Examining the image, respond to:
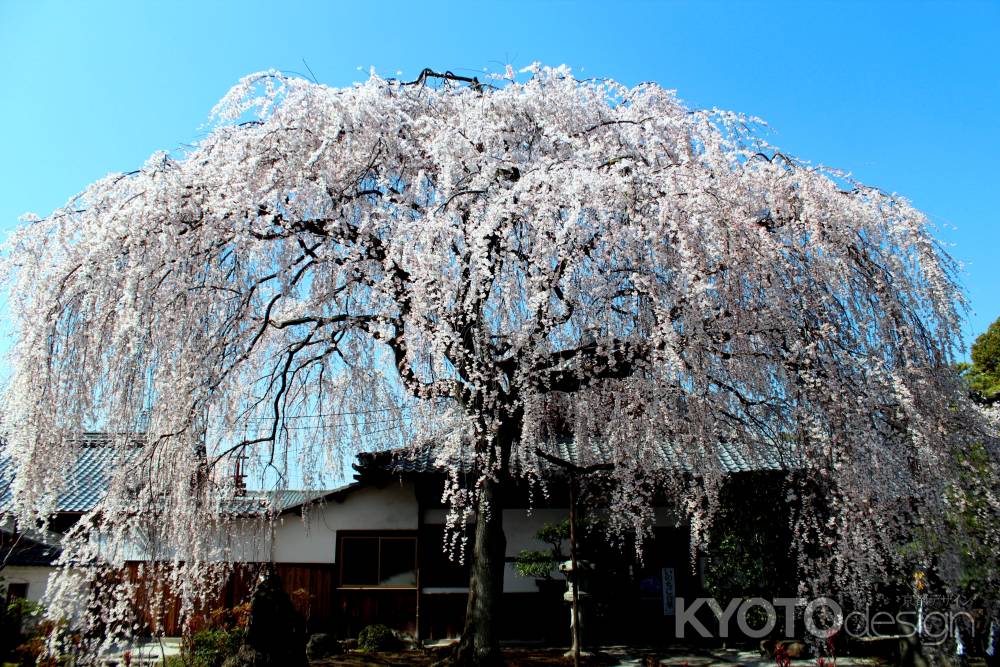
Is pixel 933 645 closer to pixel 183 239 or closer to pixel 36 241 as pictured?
pixel 183 239

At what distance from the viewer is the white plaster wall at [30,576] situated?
14016 millimetres

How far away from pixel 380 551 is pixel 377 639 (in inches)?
71.9

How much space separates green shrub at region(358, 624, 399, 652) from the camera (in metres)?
11.7

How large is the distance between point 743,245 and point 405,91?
3.91 metres

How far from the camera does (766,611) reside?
1112 cm

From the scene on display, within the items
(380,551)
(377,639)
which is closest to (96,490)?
(380,551)

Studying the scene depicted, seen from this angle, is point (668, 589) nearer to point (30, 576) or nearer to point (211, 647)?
point (211, 647)

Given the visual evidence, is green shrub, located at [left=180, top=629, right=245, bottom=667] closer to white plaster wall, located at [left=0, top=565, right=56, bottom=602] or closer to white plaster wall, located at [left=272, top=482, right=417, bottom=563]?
white plaster wall, located at [left=272, top=482, right=417, bottom=563]

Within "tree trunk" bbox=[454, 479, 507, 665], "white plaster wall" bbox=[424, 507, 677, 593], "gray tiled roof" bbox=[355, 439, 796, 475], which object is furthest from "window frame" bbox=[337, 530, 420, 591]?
"tree trunk" bbox=[454, 479, 507, 665]

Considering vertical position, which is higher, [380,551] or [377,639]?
[380,551]

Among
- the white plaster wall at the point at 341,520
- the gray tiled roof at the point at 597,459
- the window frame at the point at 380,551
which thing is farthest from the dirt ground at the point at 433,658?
the gray tiled roof at the point at 597,459

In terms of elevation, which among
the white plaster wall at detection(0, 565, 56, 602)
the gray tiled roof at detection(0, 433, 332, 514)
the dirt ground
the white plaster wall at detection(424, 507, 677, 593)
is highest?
the gray tiled roof at detection(0, 433, 332, 514)

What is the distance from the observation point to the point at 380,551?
13.3 meters

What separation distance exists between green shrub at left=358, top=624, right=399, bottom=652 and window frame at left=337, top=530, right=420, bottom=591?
0.99 metres
